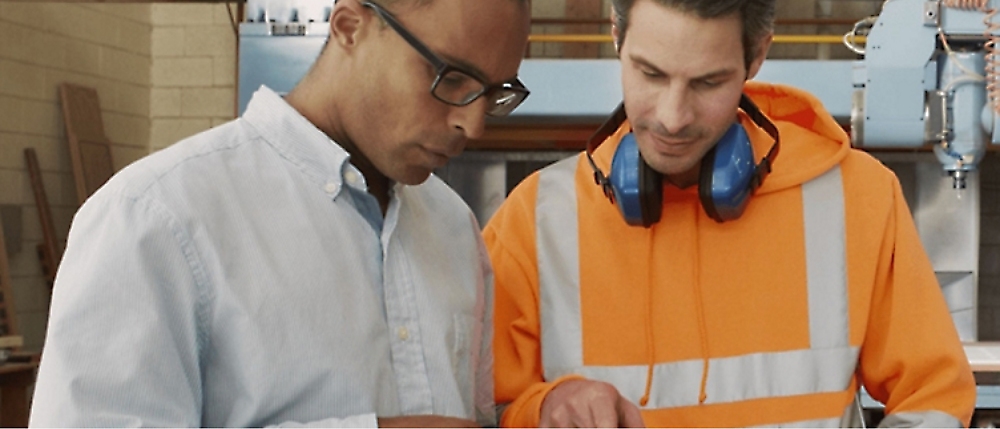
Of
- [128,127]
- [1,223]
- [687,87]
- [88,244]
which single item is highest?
[687,87]

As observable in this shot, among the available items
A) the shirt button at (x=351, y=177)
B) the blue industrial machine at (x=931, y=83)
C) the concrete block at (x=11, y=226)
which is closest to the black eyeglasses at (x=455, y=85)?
the shirt button at (x=351, y=177)

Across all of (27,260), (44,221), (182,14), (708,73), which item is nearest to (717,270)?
(708,73)

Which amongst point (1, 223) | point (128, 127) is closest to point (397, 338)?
point (1, 223)

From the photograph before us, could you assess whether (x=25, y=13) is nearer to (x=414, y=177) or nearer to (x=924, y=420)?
(x=414, y=177)

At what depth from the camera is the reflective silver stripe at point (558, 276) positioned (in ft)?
4.86

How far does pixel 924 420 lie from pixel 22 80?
193 inches

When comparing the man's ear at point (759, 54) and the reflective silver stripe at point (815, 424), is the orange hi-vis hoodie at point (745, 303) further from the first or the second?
the man's ear at point (759, 54)

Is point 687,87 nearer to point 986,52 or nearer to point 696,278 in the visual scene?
point 696,278

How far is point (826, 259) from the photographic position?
1.49 metres

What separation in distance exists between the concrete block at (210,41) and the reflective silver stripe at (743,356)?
187 inches

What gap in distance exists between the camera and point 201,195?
36.9 inches

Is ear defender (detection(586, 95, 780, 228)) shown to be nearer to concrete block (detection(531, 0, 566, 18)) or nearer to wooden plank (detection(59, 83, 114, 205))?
concrete block (detection(531, 0, 566, 18))

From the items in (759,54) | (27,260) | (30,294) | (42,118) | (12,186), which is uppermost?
(759,54)

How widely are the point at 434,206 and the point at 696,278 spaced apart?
43cm
